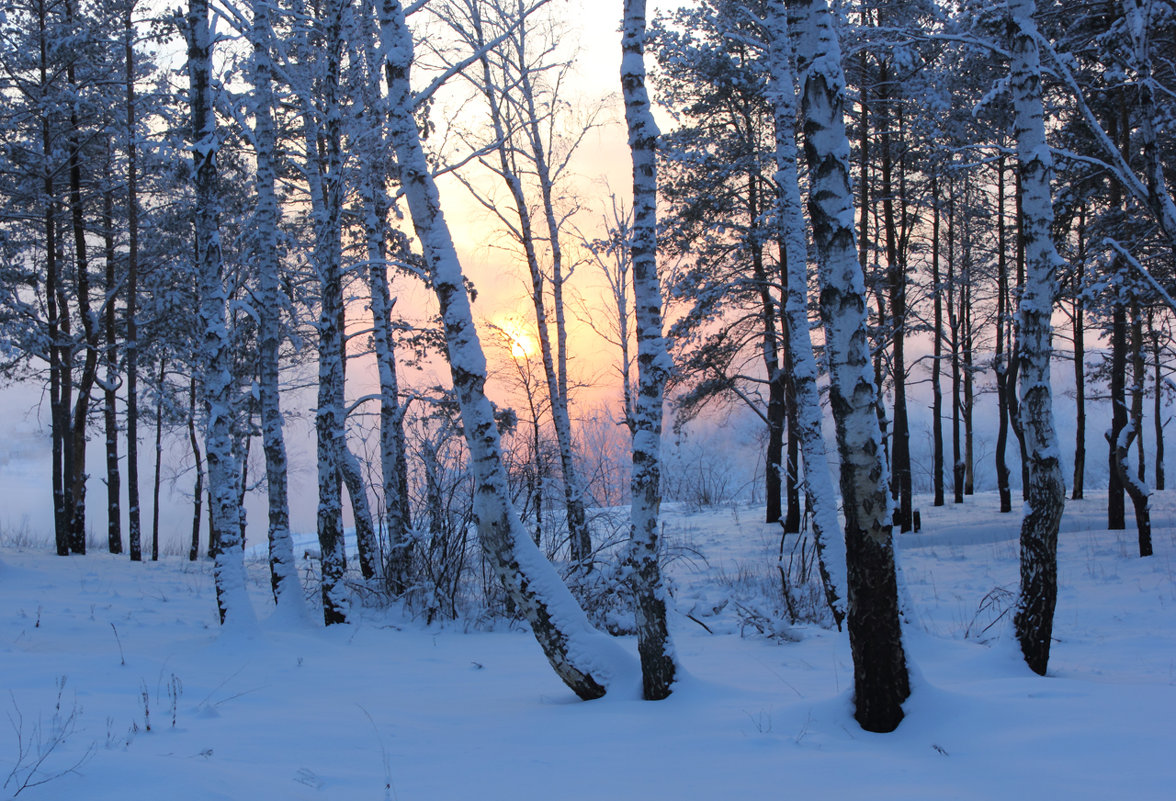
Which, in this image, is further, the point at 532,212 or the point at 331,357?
the point at 532,212

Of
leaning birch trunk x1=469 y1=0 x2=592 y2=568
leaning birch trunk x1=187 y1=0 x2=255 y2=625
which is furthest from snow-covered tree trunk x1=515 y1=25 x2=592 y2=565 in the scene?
leaning birch trunk x1=187 y1=0 x2=255 y2=625

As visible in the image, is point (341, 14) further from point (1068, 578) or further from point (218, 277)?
point (1068, 578)

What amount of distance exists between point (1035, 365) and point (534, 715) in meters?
4.21

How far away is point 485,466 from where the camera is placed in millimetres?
4445

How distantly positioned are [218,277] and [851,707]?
22.1 feet

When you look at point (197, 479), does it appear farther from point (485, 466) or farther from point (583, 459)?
point (485, 466)

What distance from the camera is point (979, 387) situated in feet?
83.4

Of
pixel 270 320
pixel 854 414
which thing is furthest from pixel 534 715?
pixel 270 320

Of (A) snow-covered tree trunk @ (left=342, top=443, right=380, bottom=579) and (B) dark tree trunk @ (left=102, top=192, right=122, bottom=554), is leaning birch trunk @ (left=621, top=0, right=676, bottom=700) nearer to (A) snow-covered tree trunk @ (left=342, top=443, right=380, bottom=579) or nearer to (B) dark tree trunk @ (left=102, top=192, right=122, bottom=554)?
(A) snow-covered tree trunk @ (left=342, top=443, right=380, bottom=579)

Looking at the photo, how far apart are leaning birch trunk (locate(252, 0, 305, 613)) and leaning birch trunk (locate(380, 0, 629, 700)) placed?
356 centimetres

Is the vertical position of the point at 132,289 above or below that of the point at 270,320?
above

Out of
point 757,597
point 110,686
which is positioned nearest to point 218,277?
point 110,686

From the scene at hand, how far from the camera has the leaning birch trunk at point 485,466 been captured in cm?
436

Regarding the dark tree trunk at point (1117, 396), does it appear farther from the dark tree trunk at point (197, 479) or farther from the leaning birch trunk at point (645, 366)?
the dark tree trunk at point (197, 479)
